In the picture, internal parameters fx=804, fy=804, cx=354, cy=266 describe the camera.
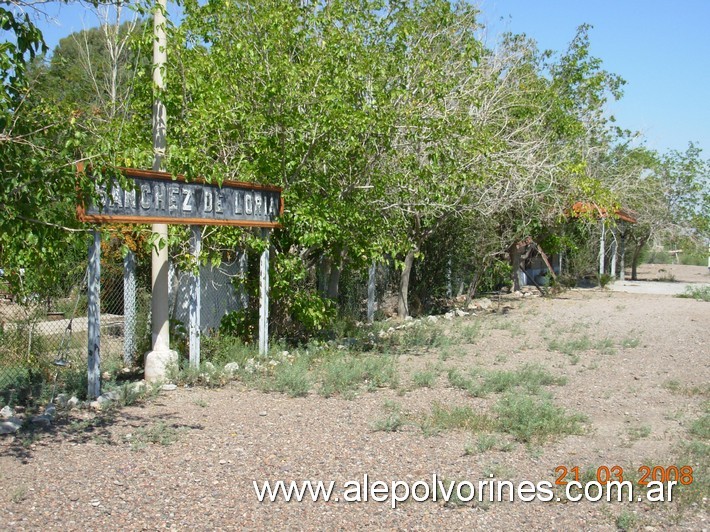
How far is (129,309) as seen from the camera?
10172 mm

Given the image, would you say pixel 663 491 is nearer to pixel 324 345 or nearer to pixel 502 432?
pixel 502 432

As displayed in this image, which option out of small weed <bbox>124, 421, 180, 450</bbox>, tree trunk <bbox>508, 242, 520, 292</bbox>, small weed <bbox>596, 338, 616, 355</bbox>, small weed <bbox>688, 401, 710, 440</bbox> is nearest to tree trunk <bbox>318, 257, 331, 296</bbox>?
small weed <bbox>596, 338, 616, 355</bbox>

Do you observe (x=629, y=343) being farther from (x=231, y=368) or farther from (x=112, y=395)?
(x=112, y=395)

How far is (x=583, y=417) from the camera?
26.2 feet

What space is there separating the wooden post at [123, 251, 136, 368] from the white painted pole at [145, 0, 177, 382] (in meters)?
0.72

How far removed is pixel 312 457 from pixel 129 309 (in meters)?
4.46

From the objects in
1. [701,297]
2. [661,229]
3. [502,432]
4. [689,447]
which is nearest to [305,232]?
[502,432]

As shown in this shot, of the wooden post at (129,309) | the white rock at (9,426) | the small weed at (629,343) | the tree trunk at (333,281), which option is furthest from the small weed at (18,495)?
the small weed at (629,343)

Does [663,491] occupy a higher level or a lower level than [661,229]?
lower

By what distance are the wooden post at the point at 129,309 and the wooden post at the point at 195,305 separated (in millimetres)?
768

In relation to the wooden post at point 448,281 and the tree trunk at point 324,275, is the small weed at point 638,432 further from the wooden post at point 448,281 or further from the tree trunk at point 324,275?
the wooden post at point 448,281

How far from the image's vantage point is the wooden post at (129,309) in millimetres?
10156

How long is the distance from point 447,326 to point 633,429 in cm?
810

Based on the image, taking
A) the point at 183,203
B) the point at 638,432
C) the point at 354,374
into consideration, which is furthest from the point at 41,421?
the point at 638,432
